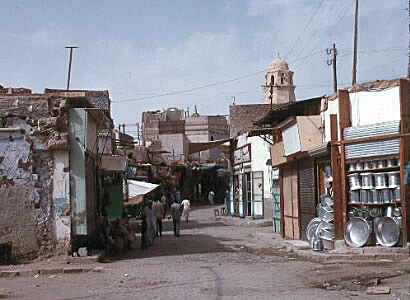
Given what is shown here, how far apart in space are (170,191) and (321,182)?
31910 millimetres

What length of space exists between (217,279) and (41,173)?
19.0 ft

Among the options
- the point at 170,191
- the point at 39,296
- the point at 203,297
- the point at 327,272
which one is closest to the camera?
the point at 203,297

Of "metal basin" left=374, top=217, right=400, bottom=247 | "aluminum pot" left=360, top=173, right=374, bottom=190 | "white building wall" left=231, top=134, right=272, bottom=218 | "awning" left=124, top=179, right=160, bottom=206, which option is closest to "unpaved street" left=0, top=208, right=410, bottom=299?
"metal basin" left=374, top=217, right=400, bottom=247

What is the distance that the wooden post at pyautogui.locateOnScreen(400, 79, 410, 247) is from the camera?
1335 cm

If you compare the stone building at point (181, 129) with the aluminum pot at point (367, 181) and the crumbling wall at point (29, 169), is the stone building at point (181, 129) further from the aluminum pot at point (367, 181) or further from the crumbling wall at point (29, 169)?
the aluminum pot at point (367, 181)

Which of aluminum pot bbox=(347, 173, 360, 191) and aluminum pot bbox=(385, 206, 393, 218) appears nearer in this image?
aluminum pot bbox=(385, 206, 393, 218)

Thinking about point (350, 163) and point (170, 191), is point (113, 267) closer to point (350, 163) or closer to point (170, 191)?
point (350, 163)

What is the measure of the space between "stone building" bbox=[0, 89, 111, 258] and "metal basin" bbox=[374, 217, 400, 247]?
7.06 meters

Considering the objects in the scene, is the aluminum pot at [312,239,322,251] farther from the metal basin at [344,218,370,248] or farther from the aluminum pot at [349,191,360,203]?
the aluminum pot at [349,191,360,203]

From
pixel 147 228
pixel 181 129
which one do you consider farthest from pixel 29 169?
pixel 181 129

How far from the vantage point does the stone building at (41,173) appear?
14.6 m

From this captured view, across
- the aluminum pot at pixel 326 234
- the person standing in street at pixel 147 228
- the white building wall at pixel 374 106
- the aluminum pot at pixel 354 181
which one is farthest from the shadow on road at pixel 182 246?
the white building wall at pixel 374 106

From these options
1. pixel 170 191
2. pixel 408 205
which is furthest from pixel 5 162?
pixel 170 191

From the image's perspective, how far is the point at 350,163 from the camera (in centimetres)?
1447
